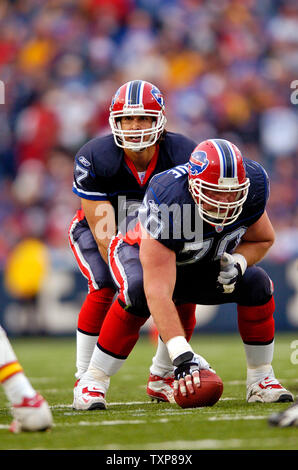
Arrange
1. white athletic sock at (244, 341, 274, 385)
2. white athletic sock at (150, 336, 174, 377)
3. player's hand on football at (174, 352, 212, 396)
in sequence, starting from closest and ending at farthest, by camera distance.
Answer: player's hand on football at (174, 352, 212, 396), white athletic sock at (244, 341, 274, 385), white athletic sock at (150, 336, 174, 377)

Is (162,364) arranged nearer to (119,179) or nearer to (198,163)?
(119,179)

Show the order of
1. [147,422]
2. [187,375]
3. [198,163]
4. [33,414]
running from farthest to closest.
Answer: [198,163] < [187,375] < [147,422] < [33,414]

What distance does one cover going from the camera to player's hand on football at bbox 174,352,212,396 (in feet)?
11.7

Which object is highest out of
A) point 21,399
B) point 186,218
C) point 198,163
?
point 198,163

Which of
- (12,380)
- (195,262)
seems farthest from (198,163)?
(12,380)

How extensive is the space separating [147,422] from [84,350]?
122 cm

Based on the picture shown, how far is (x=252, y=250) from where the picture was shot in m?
4.20

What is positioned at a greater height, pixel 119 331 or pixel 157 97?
pixel 157 97

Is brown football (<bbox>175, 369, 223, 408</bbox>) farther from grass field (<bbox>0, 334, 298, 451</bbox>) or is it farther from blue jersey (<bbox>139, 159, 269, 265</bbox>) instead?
blue jersey (<bbox>139, 159, 269, 265</bbox>)

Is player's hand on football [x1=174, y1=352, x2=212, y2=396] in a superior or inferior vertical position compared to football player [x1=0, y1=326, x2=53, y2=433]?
inferior

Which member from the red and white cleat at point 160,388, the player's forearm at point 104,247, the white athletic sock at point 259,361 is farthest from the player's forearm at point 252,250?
the red and white cleat at point 160,388

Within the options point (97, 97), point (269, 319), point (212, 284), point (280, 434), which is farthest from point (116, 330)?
point (97, 97)

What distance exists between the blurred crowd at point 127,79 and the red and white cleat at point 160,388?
4868 millimetres

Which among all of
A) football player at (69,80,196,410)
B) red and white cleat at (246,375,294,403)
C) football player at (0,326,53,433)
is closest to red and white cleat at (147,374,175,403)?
football player at (69,80,196,410)
